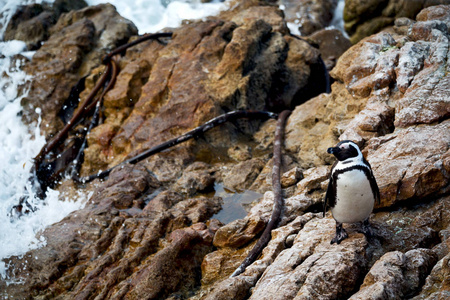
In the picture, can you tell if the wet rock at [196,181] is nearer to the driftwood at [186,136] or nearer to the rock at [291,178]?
the driftwood at [186,136]

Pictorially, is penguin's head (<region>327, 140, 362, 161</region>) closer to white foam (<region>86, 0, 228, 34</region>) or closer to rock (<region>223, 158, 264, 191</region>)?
rock (<region>223, 158, 264, 191</region>)

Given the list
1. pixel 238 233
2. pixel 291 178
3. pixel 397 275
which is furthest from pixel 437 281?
pixel 291 178

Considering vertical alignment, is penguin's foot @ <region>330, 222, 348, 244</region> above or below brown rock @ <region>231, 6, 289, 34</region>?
below

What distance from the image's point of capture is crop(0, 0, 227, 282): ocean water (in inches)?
207

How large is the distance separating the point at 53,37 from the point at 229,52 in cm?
441

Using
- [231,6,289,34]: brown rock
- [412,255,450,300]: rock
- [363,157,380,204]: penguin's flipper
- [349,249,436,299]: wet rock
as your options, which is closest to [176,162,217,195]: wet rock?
[363,157,380,204]: penguin's flipper

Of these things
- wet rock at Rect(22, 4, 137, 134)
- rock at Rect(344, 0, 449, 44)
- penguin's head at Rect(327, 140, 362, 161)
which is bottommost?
penguin's head at Rect(327, 140, 362, 161)

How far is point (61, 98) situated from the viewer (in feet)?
26.7

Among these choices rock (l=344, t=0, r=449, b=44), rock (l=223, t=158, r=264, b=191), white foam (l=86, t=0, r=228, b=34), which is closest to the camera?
rock (l=223, t=158, r=264, b=191)

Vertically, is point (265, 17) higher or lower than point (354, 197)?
higher

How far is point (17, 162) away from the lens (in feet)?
25.0

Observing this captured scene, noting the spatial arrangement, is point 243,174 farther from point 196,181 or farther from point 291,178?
point 291,178

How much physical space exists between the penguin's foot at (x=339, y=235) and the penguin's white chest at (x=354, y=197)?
0.24 feet

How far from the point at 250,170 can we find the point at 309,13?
331 inches
